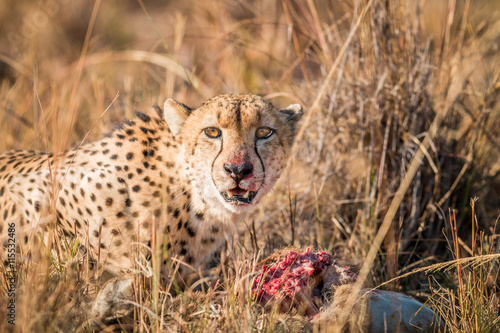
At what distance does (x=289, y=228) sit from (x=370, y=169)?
0.65 meters

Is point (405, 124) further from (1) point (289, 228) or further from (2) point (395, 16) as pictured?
(1) point (289, 228)

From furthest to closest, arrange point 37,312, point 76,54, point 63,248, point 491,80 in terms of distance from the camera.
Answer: point 76,54
point 491,80
point 63,248
point 37,312

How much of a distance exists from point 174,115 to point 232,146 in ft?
1.25

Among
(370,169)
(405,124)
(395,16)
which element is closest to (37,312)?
(370,169)

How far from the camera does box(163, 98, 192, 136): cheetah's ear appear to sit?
108 inches

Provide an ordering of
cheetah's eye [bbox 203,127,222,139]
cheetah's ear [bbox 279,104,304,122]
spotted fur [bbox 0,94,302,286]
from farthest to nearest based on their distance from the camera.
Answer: cheetah's ear [bbox 279,104,304,122] → cheetah's eye [bbox 203,127,222,139] → spotted fur [bbox 0,94,302,286]

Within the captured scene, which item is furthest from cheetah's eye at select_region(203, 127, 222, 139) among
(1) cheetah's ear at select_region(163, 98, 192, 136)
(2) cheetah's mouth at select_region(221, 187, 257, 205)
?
(2) cheetah's mouth at select_region(221, 187, 257, 205)

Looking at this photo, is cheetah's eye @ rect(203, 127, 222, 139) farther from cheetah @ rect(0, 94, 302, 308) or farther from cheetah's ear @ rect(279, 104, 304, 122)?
cheetah's ear @ rect(279, 104, 304, 122)

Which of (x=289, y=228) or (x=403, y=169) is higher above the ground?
(x=403, y=169)

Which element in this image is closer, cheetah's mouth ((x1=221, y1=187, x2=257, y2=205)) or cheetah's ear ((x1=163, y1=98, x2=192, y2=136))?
cheetah's mouth ((x1=221, y1=187, x2=257, y2=205))

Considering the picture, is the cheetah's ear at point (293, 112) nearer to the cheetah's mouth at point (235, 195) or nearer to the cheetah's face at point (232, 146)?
the cheetah's face at point (232, 146)

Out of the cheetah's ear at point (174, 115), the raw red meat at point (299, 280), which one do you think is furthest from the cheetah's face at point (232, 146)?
the raw red meat at point (299, 280)

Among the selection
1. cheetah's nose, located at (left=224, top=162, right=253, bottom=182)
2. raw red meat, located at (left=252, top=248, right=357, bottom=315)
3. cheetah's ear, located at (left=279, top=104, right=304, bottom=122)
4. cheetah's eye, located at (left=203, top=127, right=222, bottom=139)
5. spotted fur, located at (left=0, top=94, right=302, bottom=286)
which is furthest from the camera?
cheetah's ear, located at (left=279, top=104, right=304, bottom=122)

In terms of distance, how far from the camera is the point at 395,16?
3.56 m
